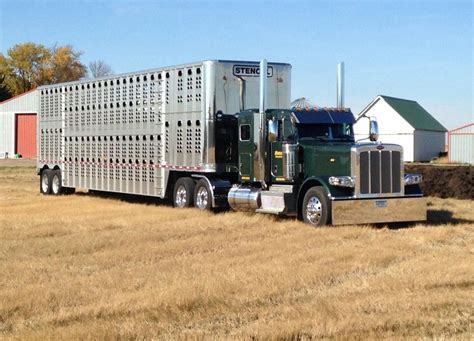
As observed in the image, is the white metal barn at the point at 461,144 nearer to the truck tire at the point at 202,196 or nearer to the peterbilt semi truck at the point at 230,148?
the peterbilt semi truck at the point at 230,148

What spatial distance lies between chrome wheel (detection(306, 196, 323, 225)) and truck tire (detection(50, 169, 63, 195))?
40.3 ft

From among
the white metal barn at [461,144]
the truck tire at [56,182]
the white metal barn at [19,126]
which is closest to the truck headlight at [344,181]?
the truck tire at [56,182]

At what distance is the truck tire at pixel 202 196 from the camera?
1870 cm

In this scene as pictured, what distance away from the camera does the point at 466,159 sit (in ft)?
214

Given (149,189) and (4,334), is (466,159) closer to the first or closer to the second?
(149,189)

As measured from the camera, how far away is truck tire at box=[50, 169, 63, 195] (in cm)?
2575

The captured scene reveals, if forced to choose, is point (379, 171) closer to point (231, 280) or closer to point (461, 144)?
point (231, 280)

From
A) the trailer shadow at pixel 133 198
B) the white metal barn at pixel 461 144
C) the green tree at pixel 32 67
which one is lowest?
the trailer shadow at pixel 133 198

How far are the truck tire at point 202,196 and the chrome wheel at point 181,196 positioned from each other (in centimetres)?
40

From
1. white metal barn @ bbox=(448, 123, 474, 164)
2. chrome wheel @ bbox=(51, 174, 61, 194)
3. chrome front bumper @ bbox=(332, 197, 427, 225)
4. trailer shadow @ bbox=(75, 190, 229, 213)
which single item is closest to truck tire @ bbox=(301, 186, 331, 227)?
chrome front bumper @ bbox=(332, 197, 427, 225)

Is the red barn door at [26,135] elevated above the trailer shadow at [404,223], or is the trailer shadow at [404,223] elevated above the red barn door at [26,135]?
the red barn door at [26,135]

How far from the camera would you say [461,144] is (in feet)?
217

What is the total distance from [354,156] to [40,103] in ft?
50.2

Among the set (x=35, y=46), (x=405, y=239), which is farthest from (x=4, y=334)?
(x=35, y=46)
